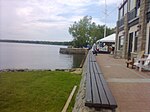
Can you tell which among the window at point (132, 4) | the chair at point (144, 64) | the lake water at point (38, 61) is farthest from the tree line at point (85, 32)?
the chair at point (144, 64)

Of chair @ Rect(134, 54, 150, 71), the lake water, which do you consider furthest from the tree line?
chair @ Rect(134, 54, 150, 71)

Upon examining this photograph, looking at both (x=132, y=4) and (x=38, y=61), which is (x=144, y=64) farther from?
(x=38, y=61)

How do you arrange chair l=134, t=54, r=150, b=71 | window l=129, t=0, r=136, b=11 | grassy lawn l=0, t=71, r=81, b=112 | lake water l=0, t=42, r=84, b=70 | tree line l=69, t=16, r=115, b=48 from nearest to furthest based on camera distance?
1. grassy lawn l=0, t=71, r=81, b=112
2. chair l=134, t=54, r=150, b=71
3. window l=129, t=0, r=136, b=11
4. lake water l=0, t=42, r=84, b=70
5. tree line l=69, t=16, r=115, b=48

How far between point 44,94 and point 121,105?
715 cm

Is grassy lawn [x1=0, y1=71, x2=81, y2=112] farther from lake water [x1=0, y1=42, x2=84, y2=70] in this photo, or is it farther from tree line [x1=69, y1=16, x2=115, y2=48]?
tree line [x1=69, y1=16, x2=115, y2=48]

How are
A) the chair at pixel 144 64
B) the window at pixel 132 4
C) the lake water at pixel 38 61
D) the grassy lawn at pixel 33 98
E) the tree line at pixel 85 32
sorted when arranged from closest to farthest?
1. the grassy lawn at pixel 33 98
2. the chair at pixel 144 64
3. the window at pixel 132 4
4. the lake water at pixel 38 61
5. the tree line at pixel 85 32

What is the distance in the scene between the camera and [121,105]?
703 centimetres

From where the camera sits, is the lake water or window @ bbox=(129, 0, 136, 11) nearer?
window @ bbox=(129, 0, 136, 11)

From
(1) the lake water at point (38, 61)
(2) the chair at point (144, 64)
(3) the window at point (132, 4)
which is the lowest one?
(1) the lake water at point (38, 61)

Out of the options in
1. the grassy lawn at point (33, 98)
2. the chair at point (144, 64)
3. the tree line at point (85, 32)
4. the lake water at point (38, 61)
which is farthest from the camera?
the tree line at point (85, 32)

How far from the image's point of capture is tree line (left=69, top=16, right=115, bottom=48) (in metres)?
92.4

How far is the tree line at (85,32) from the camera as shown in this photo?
92.4 m

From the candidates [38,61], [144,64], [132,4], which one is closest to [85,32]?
[38,61]

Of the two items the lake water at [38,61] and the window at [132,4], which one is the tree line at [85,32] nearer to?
the lake water at [38,61]
